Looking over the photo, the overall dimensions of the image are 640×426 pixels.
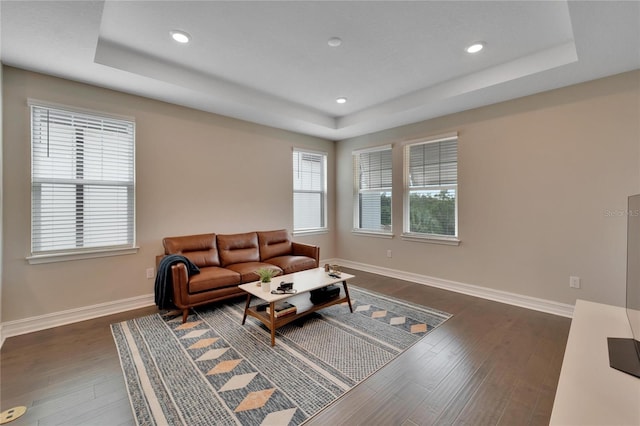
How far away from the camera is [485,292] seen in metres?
3.77

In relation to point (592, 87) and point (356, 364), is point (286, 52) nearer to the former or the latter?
point (356, 364)

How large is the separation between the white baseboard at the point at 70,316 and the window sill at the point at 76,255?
1.87ft

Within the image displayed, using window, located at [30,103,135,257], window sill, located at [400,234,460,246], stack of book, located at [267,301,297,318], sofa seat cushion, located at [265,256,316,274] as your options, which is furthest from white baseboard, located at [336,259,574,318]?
window, located at [30,103,135,257]

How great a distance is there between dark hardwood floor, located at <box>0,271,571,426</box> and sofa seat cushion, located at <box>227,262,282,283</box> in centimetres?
141

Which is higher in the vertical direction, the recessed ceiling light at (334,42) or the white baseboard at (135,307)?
the recessed ceiling light at (334,42)

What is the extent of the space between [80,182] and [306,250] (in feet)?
9.83

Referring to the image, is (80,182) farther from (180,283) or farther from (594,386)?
(594,386)

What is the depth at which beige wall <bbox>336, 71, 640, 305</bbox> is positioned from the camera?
2.86 m

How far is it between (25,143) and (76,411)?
2691 millimetres

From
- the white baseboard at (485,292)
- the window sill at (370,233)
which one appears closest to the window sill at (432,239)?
the window sill at (370,233)

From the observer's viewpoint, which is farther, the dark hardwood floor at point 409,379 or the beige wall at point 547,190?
the beige wall at point 547,190

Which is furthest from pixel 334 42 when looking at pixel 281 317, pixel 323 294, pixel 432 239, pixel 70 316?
pixel 70 316

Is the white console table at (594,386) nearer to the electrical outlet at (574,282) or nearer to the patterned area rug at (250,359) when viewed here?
the patterned area rug at (250,359)

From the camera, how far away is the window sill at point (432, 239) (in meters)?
4.09
